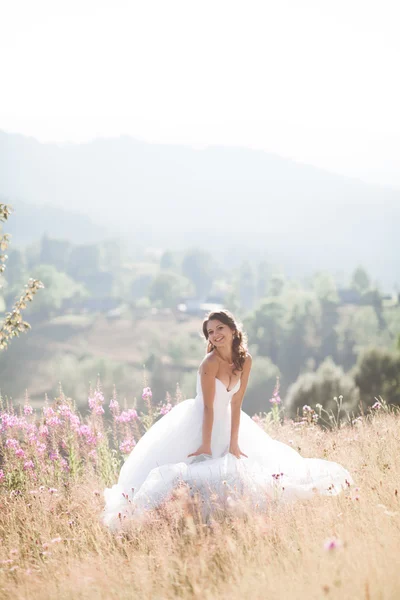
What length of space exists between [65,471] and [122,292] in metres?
187

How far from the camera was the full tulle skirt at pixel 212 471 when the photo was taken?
5.86m

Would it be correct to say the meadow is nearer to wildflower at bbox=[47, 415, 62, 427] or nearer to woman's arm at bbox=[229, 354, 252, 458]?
wildflower at bbox=[47, 415, 62, 427]

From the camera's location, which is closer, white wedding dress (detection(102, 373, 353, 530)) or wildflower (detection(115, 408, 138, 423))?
white wedding dress (detection(102, 373, 353, 530))

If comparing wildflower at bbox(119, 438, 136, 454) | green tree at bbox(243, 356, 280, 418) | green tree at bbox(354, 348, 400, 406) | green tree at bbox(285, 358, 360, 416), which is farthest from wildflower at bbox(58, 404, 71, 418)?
green tree at bbox(243, 356, 280, 418)

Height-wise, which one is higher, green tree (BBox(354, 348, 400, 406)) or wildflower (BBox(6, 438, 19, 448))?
wildflower (BBox(6, 438, 19, 448))

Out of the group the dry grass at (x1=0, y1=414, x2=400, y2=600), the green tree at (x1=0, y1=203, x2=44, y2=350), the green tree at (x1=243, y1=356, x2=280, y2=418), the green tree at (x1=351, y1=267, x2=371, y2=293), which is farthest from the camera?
the green tree at (x1=351, y1=267, x2=371, y2=293)

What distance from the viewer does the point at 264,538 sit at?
499 centimetres

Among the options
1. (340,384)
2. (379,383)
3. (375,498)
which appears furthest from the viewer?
(340,384)

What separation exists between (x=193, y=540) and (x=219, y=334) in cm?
225

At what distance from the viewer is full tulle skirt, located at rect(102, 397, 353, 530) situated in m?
5.86

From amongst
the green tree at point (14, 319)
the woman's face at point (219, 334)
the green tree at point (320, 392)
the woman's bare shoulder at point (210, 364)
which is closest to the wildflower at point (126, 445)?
the green tree at point (14, 319)

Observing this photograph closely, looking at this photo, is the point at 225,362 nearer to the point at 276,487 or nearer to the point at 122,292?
the point at 276,487

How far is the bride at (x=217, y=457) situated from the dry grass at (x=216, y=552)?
28 cm

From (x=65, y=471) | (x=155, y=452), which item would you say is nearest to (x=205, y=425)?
(x=155, y=452)
